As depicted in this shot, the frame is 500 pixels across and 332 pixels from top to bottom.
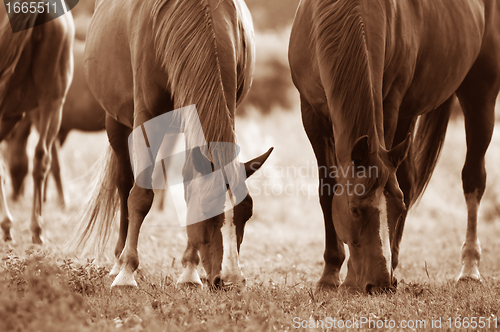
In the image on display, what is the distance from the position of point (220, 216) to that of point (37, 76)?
15.2 ft

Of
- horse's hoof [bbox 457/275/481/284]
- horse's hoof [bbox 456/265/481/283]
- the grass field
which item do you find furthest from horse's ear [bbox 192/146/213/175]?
horse's hoof [bbox 456/265/481/283]

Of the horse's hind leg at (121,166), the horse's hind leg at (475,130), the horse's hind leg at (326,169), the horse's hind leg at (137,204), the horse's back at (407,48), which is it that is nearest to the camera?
the horse's back at (407,48)

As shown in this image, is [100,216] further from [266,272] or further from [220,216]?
[220,216]

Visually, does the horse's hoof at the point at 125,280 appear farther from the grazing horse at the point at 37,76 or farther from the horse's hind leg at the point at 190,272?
the grazing horse at the point at 37,76

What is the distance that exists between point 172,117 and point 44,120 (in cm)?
348

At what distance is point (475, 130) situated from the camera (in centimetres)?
578

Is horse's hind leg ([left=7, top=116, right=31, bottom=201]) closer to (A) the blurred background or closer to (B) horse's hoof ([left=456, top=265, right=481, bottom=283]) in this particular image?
(A) the blurred background

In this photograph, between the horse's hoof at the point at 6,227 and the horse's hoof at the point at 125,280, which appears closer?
the horse's hoof at the point at 125,280

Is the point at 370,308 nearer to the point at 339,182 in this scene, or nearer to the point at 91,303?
the point at 339,182

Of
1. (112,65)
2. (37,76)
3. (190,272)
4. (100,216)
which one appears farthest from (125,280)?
(37,76)

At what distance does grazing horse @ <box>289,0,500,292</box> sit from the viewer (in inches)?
146

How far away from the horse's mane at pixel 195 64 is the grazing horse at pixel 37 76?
11.2 ft

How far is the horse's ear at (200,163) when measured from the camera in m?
3.66

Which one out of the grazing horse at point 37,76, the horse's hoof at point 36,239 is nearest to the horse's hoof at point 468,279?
the horse's hoof at point 36,239
